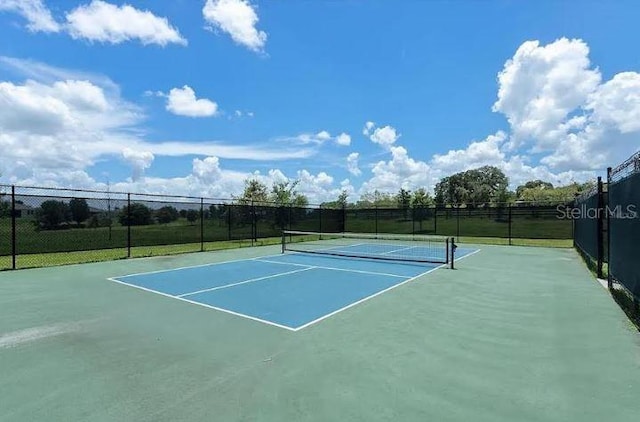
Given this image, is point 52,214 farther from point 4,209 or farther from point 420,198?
point 420,198

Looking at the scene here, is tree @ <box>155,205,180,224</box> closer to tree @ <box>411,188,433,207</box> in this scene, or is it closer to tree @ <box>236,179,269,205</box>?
tree @ <box>236,179,269,205</box>

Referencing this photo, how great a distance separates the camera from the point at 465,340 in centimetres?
459

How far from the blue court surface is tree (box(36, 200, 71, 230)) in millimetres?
5054

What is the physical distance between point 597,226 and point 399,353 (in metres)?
7.93

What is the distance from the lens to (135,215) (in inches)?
552

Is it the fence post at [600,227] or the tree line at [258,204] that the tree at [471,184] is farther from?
the fence post at [600,227]

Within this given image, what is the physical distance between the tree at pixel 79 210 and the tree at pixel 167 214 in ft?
8.04

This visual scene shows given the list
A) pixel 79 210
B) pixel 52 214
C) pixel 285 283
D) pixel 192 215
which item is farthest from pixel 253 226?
pixel 285 283

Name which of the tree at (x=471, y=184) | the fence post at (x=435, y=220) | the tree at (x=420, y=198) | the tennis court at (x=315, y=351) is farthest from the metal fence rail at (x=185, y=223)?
the tree at (x=471, y=184)

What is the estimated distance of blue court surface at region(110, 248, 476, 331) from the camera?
606cm

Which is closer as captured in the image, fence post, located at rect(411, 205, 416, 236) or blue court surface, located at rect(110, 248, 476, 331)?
blue court surface, located at rect(110, 248, 476, 331)

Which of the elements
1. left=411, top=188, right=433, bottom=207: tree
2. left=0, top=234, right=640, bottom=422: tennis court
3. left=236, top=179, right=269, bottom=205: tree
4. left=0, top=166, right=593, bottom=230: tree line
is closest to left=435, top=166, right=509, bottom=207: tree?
left=0, top=166, right=593, bottom=230: tree line

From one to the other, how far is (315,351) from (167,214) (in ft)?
41.5

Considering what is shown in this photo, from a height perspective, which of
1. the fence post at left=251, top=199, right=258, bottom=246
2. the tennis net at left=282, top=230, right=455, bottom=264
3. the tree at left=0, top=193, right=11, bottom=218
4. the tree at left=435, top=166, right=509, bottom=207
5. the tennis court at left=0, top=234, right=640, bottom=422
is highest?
the tree at left=435, top=166, right=509, bottom=207
